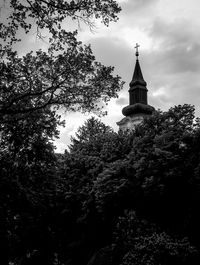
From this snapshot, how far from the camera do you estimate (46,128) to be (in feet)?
47.7

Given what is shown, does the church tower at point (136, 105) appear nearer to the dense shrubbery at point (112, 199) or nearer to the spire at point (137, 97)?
the spire at point (137, 97)

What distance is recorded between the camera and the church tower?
53531mm

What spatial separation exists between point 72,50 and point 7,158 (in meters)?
5.20

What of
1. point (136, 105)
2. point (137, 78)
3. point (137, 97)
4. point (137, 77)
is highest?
point (137, 77)

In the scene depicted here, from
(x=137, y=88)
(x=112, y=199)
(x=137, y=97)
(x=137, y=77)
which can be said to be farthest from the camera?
(x=137, y=77)

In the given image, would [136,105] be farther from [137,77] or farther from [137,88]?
[137,77]

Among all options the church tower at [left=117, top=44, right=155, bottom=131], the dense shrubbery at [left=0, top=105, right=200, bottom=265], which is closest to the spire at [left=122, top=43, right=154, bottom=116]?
the church tower at [left=117, top=44, right=155, bottom=131]

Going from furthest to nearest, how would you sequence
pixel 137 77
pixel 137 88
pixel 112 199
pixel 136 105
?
1. pixel 137 77
2. pixel 137 88
3. pixel 136 105
4. pixel 112 199

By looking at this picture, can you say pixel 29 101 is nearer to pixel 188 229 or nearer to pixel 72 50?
pixel 72 50

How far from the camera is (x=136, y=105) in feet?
176

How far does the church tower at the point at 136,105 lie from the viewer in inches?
2108

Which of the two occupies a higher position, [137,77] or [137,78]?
[137,77]

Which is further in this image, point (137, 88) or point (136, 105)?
point (137, 88)

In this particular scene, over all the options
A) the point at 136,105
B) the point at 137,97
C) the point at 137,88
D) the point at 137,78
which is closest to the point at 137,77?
the point at 137,78
